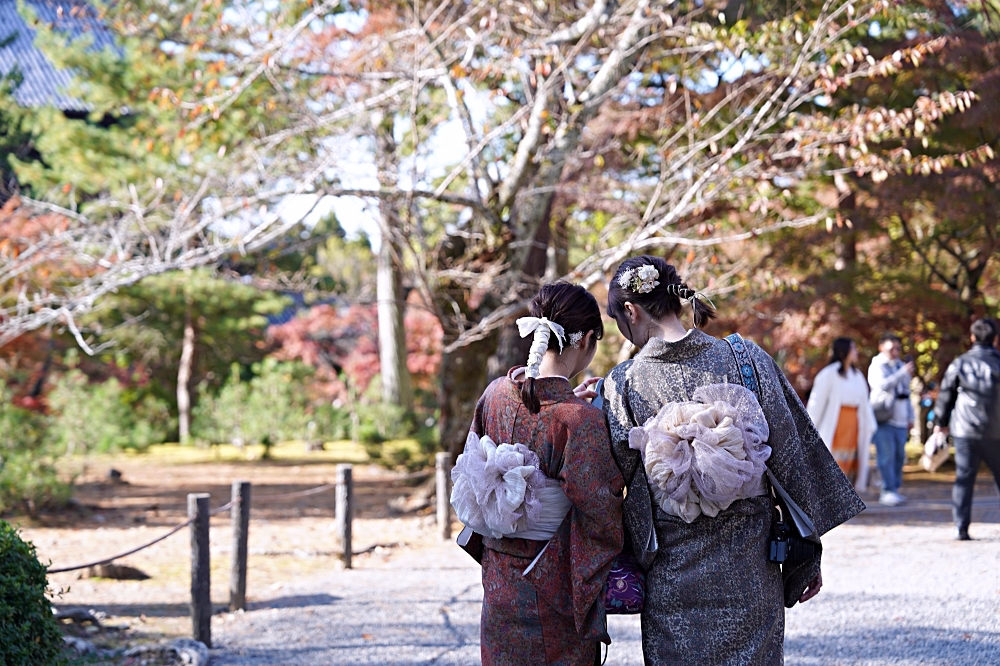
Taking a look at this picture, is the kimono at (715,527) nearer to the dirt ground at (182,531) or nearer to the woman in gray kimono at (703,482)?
the woman in gray kimono at (703,482)

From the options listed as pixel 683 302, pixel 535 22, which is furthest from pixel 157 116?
pixel 683 302

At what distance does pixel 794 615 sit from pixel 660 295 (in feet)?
11.2

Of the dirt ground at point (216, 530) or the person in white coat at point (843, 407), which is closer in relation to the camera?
the dirt ground at point (216, 530)

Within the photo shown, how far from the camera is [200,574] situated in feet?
16.9

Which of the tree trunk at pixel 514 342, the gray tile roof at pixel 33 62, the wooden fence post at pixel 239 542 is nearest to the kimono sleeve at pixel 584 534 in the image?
the wooden fence post at pixel 239 542

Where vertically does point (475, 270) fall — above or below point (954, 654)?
above

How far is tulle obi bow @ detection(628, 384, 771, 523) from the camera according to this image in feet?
8.02

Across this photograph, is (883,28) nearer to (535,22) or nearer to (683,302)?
(535,22)

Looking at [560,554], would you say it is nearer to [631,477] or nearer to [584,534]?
[584,534]

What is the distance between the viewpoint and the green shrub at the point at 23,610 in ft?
11.5

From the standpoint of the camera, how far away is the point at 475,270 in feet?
31.3

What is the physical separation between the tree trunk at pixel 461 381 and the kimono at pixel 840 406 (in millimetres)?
3656

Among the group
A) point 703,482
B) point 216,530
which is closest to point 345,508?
point 216,530

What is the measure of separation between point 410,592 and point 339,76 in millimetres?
5826
